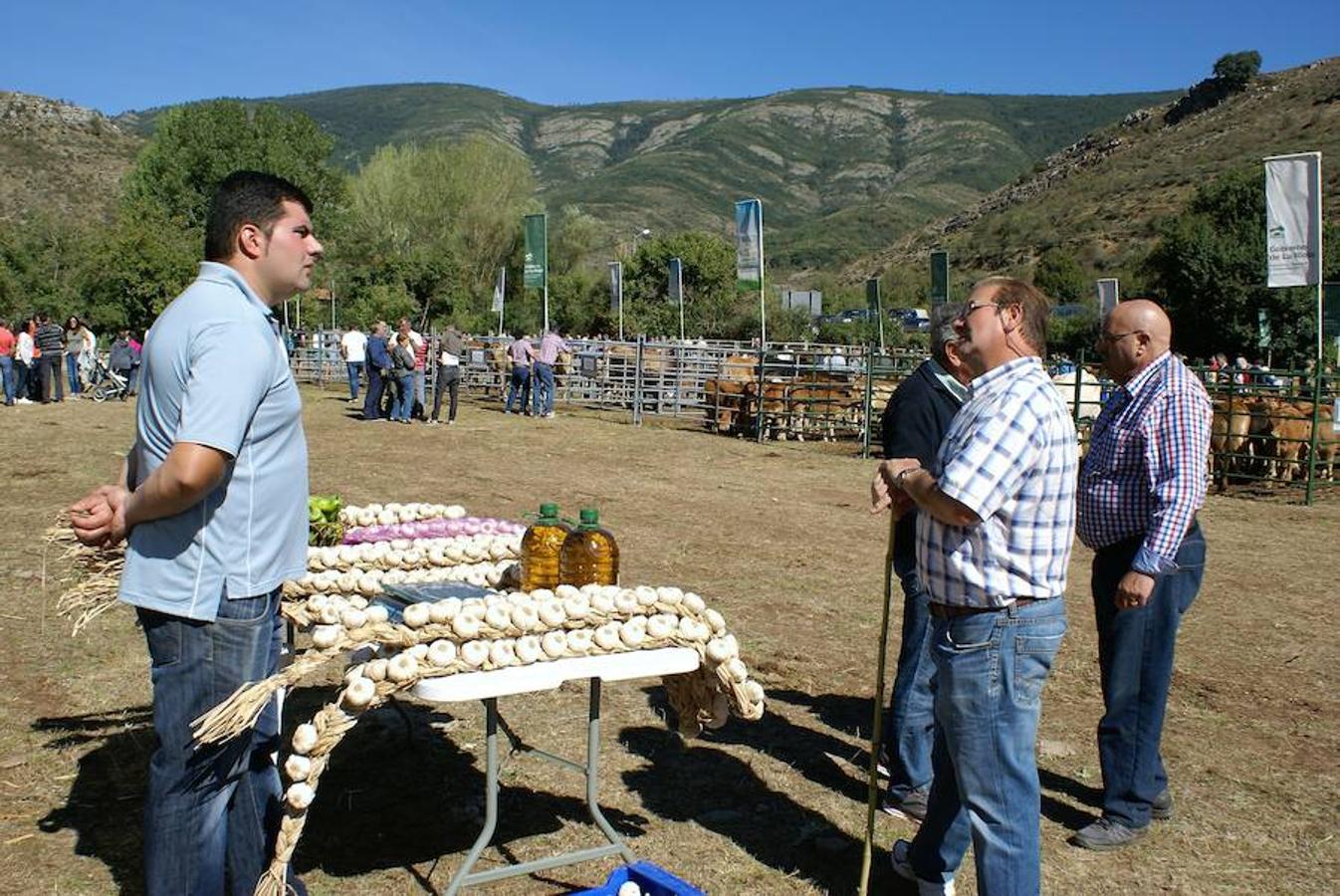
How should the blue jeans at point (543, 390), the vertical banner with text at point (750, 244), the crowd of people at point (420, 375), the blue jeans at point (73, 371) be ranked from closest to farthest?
1. the crowd of people at point (420, 375)
2. the vertical banner with text at point (750, 244)
3. the blue jeans at point (543, 390)
4. the blue jeans at point (73, 371)

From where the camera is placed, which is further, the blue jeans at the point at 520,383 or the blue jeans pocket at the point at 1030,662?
the blue jeans at the point at 520,383

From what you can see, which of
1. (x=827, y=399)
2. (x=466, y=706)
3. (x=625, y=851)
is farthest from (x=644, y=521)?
(x=827, y=399)

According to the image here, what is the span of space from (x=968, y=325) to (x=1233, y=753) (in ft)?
10.7

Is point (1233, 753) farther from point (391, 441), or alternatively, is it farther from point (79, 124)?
point (79, 124)

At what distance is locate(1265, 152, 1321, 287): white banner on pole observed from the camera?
506 inches

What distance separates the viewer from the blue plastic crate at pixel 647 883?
3223 millimetres

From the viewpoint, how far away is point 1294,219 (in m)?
13.1

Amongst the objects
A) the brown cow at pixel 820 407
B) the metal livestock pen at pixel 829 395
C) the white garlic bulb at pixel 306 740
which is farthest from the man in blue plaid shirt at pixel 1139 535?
the brown cow at pixel 820 407

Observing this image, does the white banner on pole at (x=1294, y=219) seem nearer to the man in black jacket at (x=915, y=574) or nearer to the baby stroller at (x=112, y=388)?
the man in black jacket at (x=915, y=574)

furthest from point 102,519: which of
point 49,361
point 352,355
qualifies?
point 49,361

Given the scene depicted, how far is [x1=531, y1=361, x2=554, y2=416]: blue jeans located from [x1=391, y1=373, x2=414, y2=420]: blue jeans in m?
2.66

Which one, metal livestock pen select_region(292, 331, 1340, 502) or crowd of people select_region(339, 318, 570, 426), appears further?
crowd of people select_region(339, 318, 570, 426)

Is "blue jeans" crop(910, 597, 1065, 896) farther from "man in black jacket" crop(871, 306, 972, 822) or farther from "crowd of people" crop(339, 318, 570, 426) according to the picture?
"crowd of people" crop(339, 318, 570, 426)

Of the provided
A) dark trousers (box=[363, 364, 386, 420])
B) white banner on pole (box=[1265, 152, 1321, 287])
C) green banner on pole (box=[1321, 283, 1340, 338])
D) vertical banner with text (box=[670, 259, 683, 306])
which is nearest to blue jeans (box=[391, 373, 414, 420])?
dark trousers (box=[363, 364, 386, 420])
